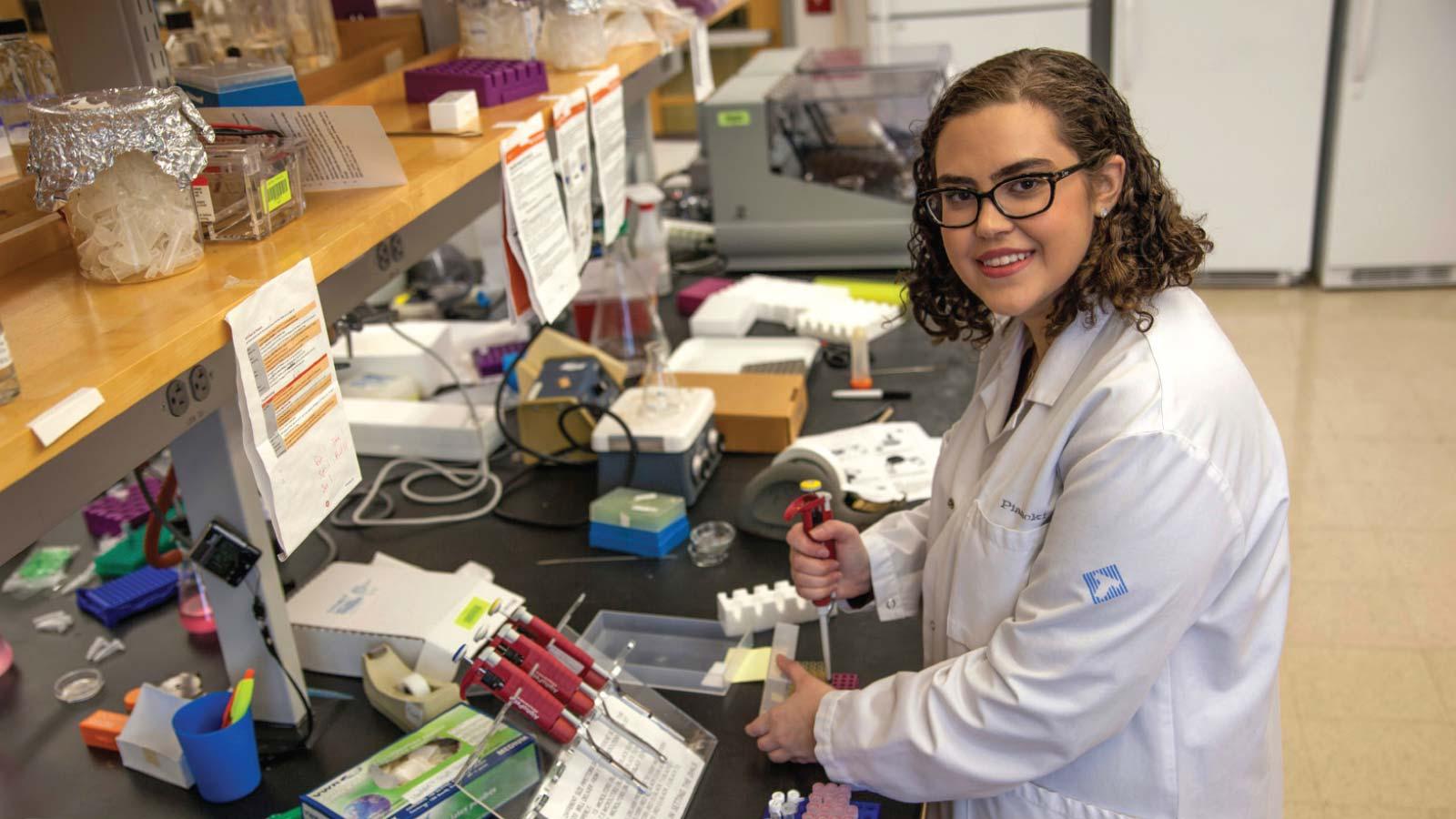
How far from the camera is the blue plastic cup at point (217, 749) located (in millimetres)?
1276

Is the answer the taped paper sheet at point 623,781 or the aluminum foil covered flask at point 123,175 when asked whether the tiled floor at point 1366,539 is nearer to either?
the taped paper sheet at point 623,781

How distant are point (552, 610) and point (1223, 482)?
3.06 ft

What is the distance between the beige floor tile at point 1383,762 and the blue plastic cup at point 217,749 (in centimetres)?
205

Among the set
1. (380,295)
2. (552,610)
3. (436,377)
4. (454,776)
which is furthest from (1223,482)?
(380,295)

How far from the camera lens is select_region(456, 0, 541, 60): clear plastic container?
5.91ft

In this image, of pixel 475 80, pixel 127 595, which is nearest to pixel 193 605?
pixel 127 595

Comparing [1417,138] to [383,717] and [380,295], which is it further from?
[383,717]

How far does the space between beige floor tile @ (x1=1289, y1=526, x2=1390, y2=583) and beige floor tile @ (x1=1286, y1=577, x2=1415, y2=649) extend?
0.03 m

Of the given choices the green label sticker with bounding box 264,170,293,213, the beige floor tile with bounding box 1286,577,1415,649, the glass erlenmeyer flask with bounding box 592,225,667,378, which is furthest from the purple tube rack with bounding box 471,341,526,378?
the beige floor tile with bounding box 1286,577,1415,649

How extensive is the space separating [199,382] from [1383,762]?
2416 mm

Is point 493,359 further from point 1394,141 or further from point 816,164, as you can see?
point 1394,141

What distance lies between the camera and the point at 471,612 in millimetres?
1533

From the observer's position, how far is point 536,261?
1572mm

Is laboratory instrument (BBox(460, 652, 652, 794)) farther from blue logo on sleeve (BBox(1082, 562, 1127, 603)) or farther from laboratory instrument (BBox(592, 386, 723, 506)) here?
laboratory instrument (BBox(592, 386, 723, 506))
